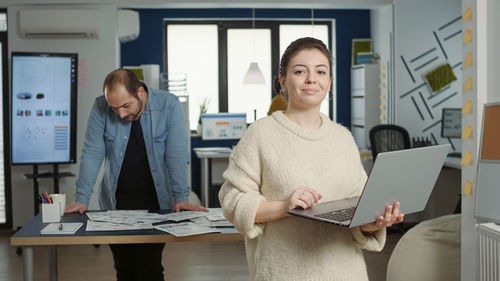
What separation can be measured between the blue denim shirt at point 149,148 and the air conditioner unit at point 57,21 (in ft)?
10.3

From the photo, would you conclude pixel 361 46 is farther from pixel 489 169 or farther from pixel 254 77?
pixel 489 169

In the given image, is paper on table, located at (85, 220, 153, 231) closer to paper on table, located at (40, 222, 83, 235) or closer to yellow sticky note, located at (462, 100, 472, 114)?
paper on table, located at (40, 222, 83, 235)

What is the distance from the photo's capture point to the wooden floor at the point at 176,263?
4.18 meters

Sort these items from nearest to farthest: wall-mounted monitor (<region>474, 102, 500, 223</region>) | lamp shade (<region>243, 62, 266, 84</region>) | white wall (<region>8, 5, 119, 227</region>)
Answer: wall-mounted monitor (<region>474, 102, 500, 223</region>) < white wall (<region>8, 5, 119, 227</region>) < lamp shade (<region>243, 62, 266, 84</region>)

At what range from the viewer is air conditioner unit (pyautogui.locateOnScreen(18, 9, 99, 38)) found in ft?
18.2

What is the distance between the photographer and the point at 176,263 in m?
4.55

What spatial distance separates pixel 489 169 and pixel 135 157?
156 centimetres

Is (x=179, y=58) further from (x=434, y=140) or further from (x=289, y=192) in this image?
(x=289, y=192)

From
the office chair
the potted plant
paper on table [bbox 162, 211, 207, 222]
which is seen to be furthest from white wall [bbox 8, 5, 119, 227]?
paper on table [bbox 162, 211, 207, 222]

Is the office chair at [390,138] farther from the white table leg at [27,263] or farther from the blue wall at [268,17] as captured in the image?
the white table leg at [27,263]

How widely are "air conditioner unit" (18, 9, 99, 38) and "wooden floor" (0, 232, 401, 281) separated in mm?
2104

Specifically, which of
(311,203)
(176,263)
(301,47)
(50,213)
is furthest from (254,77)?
(311,203)

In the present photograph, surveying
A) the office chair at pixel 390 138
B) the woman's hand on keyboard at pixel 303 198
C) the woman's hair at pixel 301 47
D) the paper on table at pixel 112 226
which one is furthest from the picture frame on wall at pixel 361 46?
the woman's hand on keyboard at pixel 303 198

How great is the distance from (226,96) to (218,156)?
5.11 ft
